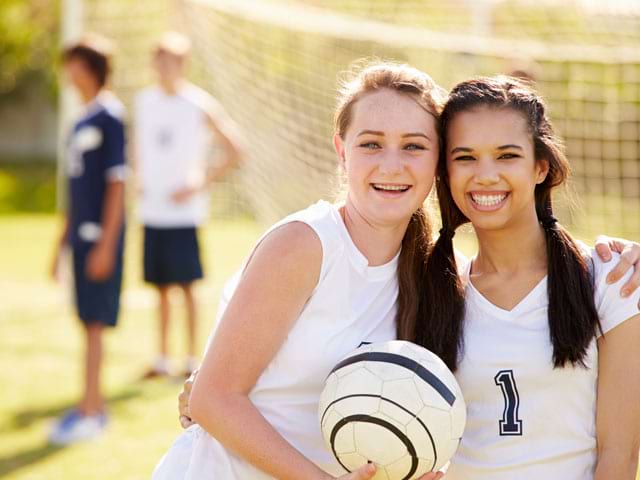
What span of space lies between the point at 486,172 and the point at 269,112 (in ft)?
17.7

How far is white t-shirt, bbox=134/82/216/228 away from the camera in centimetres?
694

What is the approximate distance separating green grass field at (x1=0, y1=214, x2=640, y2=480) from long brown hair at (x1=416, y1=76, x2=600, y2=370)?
2735mm

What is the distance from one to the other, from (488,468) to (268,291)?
28.5 inches

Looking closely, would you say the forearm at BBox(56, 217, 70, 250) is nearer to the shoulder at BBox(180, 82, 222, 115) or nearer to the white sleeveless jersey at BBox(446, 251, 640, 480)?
the shoulder at BBox(180, 82, 222, 115)

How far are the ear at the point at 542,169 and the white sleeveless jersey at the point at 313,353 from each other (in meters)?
0.51

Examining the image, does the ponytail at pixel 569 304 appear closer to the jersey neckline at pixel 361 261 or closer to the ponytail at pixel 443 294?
the ponytail at pixel 443 294

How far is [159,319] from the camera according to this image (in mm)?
6914

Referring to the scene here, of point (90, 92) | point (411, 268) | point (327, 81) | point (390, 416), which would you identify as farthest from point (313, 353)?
point (327, 81)

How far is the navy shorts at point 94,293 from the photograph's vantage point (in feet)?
18.8

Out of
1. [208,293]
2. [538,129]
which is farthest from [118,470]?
[208,293]

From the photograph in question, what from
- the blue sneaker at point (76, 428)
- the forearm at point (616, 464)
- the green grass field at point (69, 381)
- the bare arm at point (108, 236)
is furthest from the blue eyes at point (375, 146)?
the blue sneaker at point (76, 428)

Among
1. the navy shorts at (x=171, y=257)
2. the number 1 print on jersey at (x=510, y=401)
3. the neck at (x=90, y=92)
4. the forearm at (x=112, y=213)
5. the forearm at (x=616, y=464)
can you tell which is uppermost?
the neck at (x=90, y=92)

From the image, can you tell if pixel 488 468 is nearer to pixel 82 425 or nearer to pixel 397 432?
pixel 397 432

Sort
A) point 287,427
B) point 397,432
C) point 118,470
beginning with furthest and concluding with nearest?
point 118,470 → point 287,427 → point 397,432
